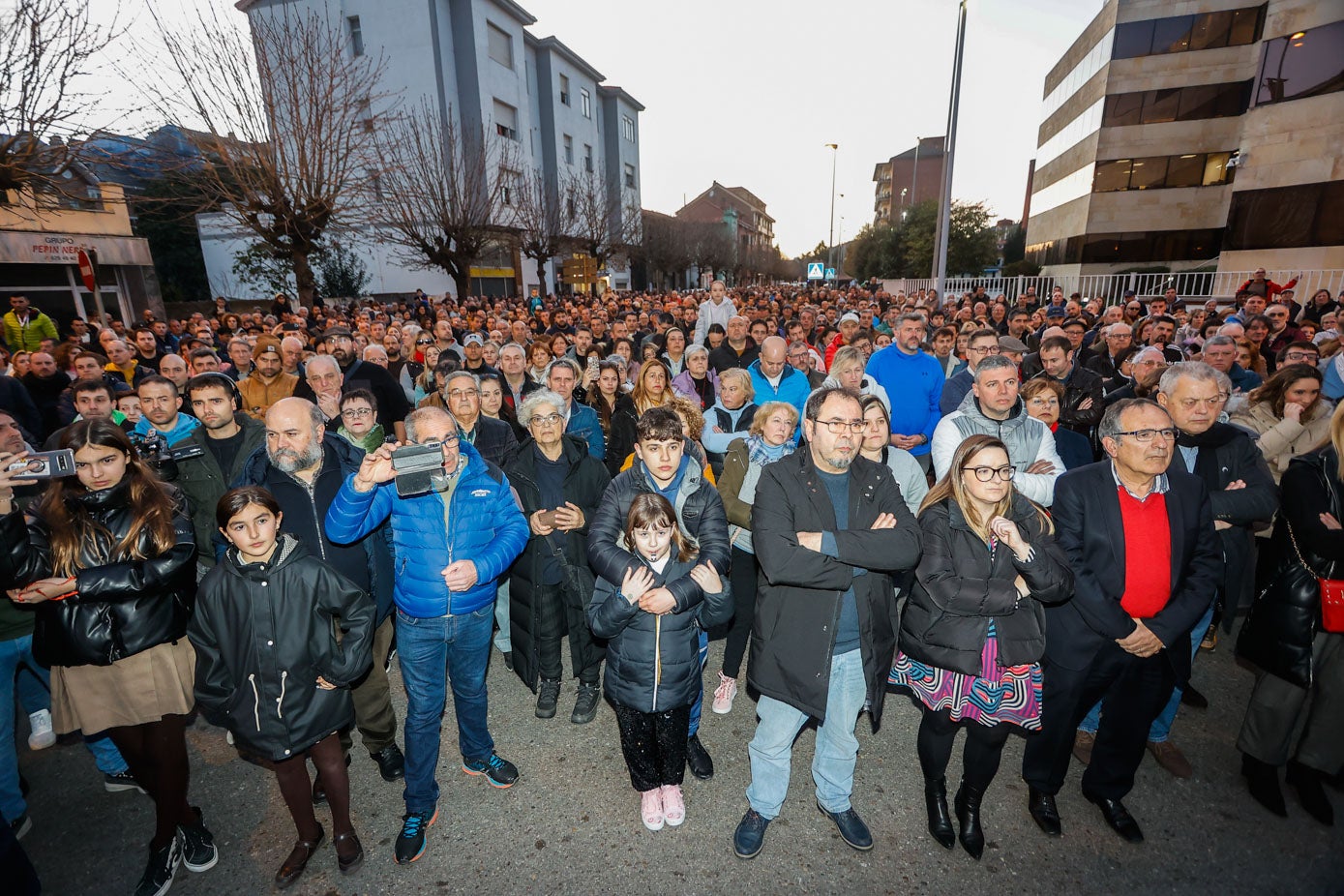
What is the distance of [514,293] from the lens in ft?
110

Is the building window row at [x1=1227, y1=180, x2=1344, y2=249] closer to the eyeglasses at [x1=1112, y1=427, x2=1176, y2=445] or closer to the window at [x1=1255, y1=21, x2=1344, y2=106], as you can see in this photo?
the window at [x1=1255, y1=21, x2=1344, y2=106]

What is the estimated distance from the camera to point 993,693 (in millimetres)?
2697

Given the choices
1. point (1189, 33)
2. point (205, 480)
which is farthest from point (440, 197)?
point (1189, 33)

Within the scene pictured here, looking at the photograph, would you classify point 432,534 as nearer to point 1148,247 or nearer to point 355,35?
point 355,35

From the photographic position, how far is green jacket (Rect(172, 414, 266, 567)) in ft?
11.9

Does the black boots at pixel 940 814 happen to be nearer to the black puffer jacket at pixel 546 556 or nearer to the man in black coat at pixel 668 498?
the man in black coat at pixel 668 498

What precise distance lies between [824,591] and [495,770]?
2093mm

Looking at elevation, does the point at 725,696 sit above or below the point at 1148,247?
below

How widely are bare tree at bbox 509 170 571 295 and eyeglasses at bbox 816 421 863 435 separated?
79.5ft

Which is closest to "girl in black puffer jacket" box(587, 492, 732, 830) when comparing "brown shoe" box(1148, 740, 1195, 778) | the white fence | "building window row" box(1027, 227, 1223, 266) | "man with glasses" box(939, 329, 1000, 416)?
"brown shoe" box(1148, 740, 1195, 778)

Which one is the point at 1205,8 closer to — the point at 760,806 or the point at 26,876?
the point at 760,806

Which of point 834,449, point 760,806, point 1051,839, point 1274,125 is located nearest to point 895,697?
point 1051,839

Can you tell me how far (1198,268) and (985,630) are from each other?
1218 inches

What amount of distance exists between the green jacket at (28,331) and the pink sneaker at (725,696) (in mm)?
13235
